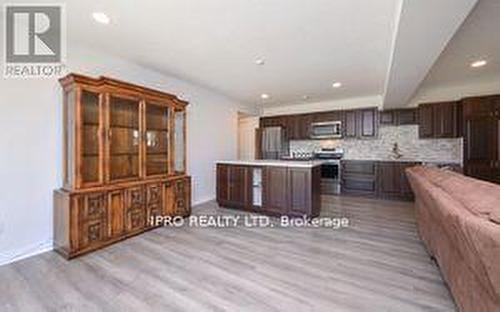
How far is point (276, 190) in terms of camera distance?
4.24m

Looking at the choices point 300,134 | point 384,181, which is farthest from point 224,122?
point 384,181

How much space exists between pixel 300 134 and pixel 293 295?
5155mm

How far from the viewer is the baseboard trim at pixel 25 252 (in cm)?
257

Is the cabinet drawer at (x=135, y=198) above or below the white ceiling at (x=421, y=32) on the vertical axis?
below

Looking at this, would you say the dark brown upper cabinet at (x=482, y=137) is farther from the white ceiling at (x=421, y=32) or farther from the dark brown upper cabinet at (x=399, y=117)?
the white ceiling at (x=421, y=32)

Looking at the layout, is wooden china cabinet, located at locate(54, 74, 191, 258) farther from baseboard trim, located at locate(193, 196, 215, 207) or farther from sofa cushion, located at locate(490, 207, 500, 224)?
sofa cushion, located at locate(490, 207, 500, 224)

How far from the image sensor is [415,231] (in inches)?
139

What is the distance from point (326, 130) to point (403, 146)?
1.76 meters

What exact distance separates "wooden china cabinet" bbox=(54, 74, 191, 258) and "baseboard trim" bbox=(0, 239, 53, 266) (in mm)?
98

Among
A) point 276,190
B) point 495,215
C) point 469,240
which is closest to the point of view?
point 469,240

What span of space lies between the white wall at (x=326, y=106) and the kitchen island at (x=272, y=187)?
2.76 metres

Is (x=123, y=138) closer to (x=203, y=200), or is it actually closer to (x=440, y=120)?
(x=203, y=200)

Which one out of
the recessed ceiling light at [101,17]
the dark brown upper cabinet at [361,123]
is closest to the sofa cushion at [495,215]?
the recessed ceiling light at [101,17]

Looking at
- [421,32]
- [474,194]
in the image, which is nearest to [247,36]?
[421,32]
